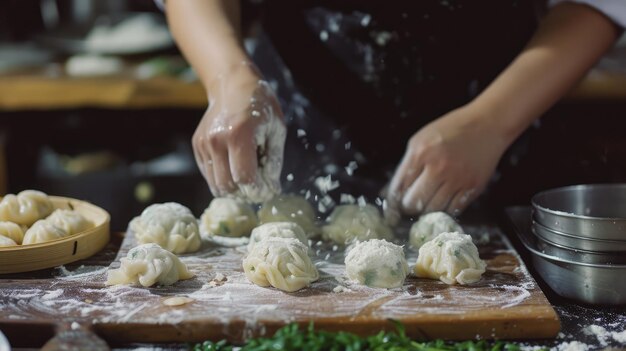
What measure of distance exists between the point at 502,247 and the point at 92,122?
9.49 feet

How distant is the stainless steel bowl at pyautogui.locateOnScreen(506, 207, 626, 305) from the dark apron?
3.13ft

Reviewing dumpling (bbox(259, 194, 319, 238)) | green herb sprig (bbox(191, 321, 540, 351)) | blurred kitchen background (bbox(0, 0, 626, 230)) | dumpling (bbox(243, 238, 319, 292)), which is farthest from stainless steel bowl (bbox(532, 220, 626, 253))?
blurred kitchen background (bbox(0, 0, 626, 230))

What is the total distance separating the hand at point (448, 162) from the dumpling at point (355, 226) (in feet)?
0.38

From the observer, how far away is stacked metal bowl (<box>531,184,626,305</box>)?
1734 millimetres

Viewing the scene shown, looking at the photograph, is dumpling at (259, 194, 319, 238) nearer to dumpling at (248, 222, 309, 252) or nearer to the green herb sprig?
dumpling at (248, 222, 309, 252)

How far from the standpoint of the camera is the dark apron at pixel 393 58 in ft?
8.70

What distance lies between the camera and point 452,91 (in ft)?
8.91

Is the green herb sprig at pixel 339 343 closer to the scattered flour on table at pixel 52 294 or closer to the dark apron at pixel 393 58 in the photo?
the scattered flour on table at pixel 52 294

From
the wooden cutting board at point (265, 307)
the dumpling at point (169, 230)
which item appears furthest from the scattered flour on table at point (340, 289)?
the dumpling at point (169, 230)

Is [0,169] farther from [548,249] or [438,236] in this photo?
[548,249]

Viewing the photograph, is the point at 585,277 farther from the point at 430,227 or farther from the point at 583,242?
the point at 430,227

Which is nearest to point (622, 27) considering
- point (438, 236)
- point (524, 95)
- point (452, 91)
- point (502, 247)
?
point (524, 95)

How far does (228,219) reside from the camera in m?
2.31

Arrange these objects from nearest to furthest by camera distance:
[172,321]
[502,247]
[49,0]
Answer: [172,321] → [502,247] → [49,0]
